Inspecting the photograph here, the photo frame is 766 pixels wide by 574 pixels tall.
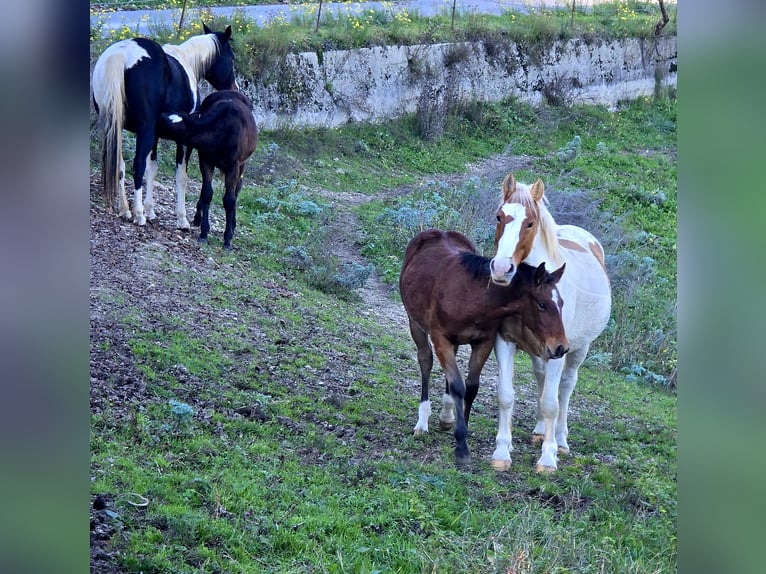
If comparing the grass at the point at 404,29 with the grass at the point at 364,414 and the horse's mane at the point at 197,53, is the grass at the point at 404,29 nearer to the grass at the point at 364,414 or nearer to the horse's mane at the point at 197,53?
the horse's mane at the point at 197,53

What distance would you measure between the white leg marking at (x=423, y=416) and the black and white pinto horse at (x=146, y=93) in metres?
2.70

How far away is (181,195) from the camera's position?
23.2 ft

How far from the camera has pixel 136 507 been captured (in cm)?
364

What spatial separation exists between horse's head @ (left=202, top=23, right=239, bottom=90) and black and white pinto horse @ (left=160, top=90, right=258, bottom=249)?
1.15ft

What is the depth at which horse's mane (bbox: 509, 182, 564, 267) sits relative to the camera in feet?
14.1

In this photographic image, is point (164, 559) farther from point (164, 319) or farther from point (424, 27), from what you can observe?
point (424, 27)

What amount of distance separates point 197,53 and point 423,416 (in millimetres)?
4060

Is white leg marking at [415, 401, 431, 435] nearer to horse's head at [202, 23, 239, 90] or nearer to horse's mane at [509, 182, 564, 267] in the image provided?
horse's mane at [509, 182, 564, 267]

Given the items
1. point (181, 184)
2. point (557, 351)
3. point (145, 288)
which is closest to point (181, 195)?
point (181, 184)

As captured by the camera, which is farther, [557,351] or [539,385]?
[539,385]

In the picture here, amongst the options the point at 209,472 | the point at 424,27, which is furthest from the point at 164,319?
the point at 424,27

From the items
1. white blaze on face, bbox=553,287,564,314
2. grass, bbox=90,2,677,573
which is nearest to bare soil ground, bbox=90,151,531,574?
grass, bbox=90,2,677,573

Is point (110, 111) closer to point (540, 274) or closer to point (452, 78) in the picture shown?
point (540, 274)

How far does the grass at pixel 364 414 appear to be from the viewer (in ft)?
11.8
